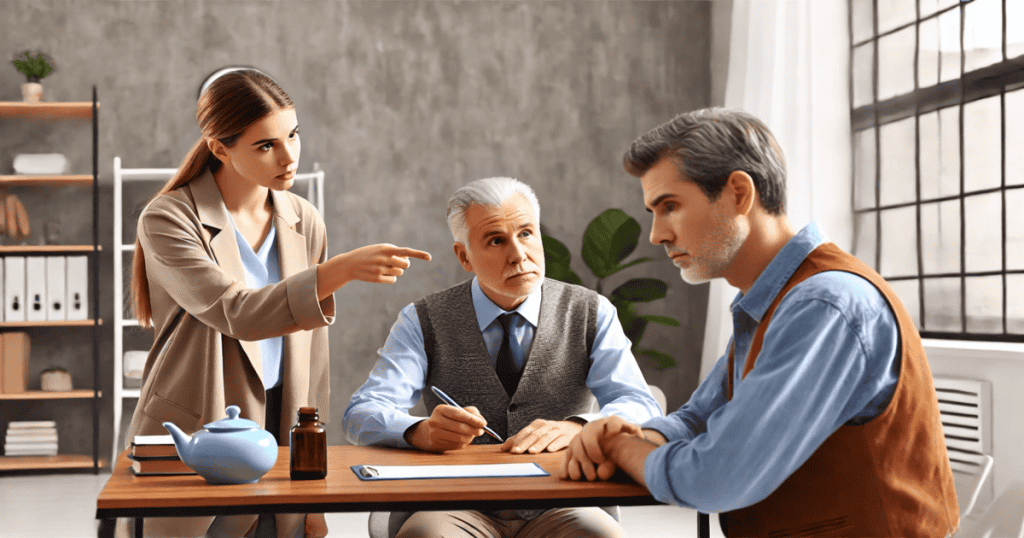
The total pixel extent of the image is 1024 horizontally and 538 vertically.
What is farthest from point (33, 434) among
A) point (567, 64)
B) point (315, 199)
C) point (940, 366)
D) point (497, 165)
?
point (940, 366)

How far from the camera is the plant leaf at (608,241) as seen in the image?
5227 mm

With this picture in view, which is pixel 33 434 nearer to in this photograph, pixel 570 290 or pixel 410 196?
pixel 410 196

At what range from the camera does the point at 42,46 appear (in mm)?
5562

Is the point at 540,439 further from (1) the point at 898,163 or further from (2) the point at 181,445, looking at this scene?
(1) the point at 898,163

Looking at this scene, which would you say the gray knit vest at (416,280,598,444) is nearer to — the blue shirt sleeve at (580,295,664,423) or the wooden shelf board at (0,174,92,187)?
the blue shirt sleeve at (580,295,664,423)

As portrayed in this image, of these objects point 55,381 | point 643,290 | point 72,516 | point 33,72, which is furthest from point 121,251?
point 643,290

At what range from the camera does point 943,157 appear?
397cm

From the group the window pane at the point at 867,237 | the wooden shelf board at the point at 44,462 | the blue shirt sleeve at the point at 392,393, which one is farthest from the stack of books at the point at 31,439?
the window pane at the point at 867,237

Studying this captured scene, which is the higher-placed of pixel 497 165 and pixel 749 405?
pixel 497 165

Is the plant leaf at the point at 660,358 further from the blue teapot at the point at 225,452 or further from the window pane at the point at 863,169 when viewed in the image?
the blue teapot at the point at 225,452

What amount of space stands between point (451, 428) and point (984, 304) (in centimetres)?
300

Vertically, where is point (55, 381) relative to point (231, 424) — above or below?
below

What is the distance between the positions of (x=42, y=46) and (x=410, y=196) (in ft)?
8.35

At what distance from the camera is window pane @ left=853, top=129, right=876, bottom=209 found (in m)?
4.48
